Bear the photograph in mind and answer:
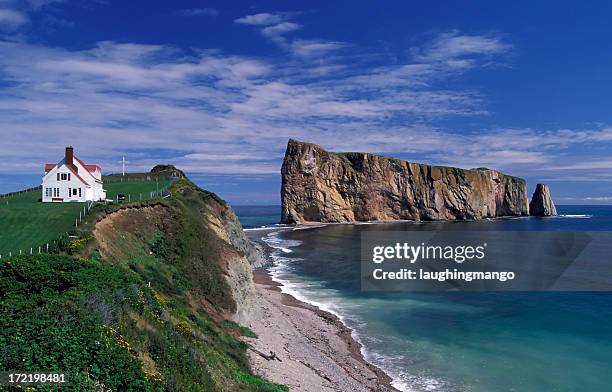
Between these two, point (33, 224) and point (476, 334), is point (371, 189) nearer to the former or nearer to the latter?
point (476, 334)

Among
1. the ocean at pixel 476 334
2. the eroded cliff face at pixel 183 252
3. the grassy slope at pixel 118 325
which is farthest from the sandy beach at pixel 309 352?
the eroded cliff face at pixel 183 252

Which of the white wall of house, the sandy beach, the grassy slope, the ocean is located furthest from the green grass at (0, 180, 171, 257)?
the ocean

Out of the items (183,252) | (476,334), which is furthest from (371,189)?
(183,252)

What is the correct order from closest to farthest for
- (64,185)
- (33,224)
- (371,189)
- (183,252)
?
(33,224) < (183,252) < (64,185) < (371,189)

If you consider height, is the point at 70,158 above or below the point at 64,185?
above

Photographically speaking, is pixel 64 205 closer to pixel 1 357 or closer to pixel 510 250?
pixel 1 357

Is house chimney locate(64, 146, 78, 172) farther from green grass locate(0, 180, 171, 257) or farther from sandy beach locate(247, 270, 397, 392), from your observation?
sandy beach locate(247, 270, 397, 392)
